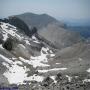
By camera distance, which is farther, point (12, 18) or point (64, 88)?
point (12, 18)

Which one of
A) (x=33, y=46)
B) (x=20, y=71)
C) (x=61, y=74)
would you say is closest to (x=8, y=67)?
(x=20, y=71)

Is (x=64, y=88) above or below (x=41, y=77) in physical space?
below

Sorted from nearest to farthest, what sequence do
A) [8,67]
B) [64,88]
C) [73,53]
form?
[64,88] < [8,67] < [73,53]

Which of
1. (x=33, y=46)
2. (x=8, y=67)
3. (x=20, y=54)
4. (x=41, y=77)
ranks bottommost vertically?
(x=41, y=77)

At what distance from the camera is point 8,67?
2459 inches

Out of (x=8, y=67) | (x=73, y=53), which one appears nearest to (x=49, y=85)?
(x=8, y=67)

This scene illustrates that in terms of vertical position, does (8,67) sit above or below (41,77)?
above

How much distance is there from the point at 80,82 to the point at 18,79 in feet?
54.4

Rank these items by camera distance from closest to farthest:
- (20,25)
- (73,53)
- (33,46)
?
(73,53)
(33,46)
(20,25)

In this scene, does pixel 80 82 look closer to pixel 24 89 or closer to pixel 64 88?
pixel 64 88

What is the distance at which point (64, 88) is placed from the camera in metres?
39.1

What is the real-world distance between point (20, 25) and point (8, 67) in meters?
118

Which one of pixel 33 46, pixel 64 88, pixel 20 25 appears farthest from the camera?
pixel 20 25

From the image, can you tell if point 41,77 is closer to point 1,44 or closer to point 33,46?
point 1,44
